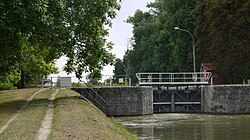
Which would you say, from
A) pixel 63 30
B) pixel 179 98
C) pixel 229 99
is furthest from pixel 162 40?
pixel 63 30

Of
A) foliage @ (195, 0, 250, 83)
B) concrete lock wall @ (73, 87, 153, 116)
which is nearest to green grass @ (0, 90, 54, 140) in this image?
concrete lock wall @ (73, 87, 153, 116)

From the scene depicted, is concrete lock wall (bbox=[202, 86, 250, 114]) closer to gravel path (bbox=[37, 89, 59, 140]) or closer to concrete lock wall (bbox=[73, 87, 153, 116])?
concrete lock wall (bbox=[73, 87, 153, 116])

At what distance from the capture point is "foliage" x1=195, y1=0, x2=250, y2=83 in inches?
1905

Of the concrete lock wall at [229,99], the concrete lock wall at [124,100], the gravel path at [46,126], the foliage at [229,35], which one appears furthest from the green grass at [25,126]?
the foliage at [229,35]

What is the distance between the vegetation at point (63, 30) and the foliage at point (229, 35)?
77.9 ft

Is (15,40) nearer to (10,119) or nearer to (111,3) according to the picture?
(10,119)

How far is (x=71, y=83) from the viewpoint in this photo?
48.3 metres

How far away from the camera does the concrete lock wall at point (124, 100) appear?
39844 millimetres

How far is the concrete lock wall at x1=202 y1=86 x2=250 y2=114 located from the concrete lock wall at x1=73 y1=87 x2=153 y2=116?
6107 millimetres

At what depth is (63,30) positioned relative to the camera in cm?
2408

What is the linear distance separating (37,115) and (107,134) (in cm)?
465

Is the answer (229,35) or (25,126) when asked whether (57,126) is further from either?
(229,35)

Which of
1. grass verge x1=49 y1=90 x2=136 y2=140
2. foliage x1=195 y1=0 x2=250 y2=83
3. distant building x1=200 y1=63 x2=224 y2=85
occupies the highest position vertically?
foliage x1=195 y1=0 x2=250 y2=83

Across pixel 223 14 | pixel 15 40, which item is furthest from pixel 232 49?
pixel 15 40
